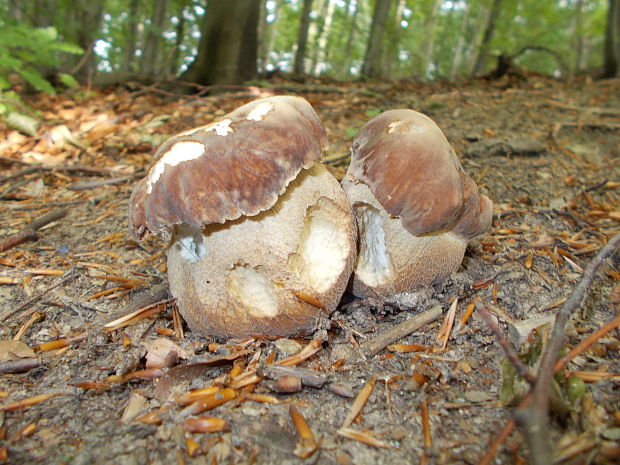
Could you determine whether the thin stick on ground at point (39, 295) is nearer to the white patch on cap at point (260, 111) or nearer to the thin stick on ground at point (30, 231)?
the thin stick on ground at point (30, 231)

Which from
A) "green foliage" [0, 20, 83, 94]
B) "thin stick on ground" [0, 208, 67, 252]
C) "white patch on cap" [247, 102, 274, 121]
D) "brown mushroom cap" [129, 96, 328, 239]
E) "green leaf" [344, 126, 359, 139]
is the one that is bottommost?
"thin stick on ground" [0, 208, 67, 252]

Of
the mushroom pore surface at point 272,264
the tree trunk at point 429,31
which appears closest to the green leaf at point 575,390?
the mushroom pore surface at point 272,264

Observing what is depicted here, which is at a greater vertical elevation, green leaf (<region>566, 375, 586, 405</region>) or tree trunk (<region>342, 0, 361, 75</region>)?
tree trunk (<region>342, 0, 361, 75</region>)

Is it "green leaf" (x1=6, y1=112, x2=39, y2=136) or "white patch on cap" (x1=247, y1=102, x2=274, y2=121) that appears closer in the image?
"white patch on cap" (x1=247, y1=102, x2=274, y2=121)

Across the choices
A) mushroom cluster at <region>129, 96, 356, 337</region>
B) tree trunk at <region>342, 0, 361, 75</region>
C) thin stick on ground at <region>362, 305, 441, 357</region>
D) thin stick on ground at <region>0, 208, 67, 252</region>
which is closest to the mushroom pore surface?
mushroom cluster at <region>129, 96, 356, 337</region>

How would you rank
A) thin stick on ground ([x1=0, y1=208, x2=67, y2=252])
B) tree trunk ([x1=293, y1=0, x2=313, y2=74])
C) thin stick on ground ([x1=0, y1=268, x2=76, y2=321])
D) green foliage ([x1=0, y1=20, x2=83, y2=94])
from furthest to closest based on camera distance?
tree trunk ([x1=293, y1=0, x2=313, y2=74]) → green foliage ([x1=0, y1=20, x2=83, y2=94]) → thin stick on ground ([x1=0, y1=208, x2=67, y2=252]) → thin stick on ground ([x1=0, y1=268, x2=76, y2=321])

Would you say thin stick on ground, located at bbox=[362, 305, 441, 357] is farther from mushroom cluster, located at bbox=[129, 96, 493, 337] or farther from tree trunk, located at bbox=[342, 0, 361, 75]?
tree trunk, located at bbox=[342, 0, 361, 75]

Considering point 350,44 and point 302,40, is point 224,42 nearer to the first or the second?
point 302,40
